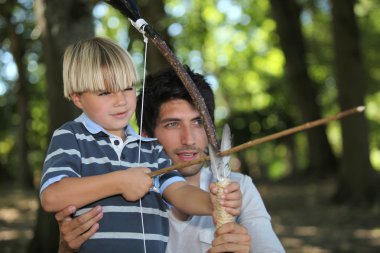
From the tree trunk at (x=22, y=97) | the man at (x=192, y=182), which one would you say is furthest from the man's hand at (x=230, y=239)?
the tree trunk at (x=22, y=97)

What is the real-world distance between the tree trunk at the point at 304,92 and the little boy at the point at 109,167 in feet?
50.7

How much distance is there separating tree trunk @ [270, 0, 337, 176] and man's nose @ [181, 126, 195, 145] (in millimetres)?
14790

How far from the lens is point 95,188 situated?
94.9 inches

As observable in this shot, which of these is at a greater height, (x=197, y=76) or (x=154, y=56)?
(x=154, y=56)

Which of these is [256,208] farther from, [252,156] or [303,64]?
[252,156]

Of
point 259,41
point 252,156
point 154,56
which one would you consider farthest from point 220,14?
point 154,56

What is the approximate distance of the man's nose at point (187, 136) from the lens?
3.37m

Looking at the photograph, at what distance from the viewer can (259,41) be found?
3028 cm

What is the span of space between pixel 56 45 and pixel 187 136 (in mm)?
3971

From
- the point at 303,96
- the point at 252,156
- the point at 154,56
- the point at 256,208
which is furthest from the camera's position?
the point at 252,156

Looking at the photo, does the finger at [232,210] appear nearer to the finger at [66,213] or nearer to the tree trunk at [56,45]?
the finger at [66,213]

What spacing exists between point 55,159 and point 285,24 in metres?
16.4

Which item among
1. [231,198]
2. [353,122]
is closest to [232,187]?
[231,198]

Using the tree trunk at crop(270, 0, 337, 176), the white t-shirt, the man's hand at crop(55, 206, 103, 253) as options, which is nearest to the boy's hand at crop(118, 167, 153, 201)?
the man's hand at crop(55, 206, 103, 253)
